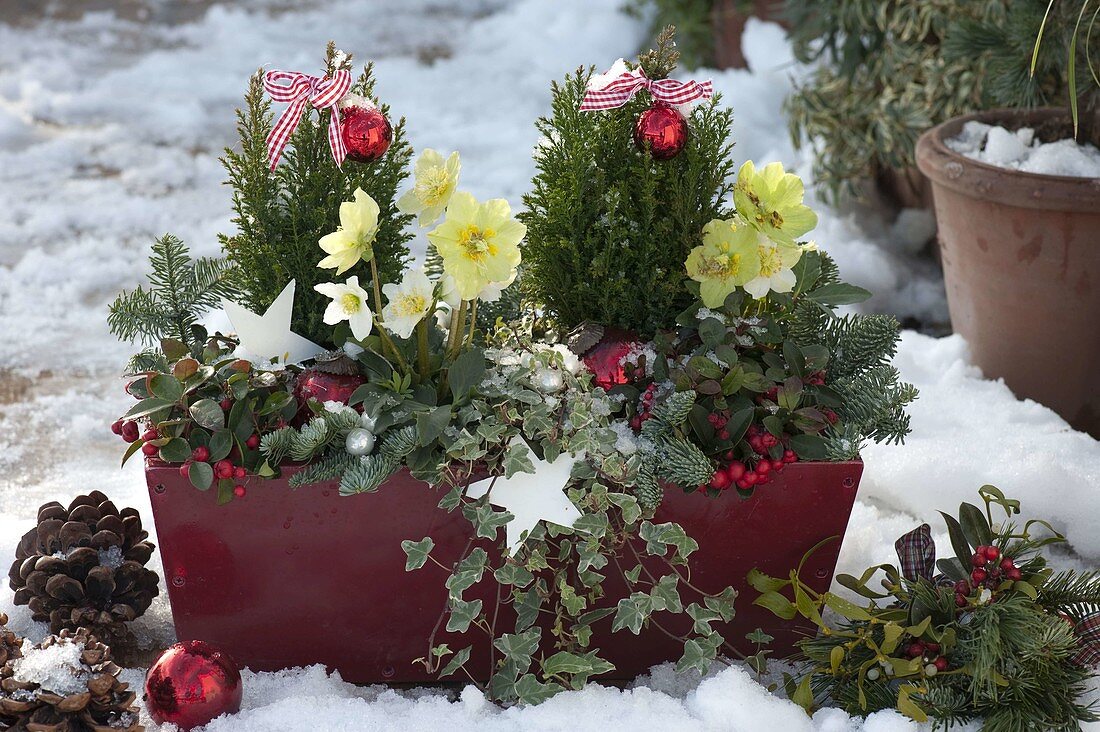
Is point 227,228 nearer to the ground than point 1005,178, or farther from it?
nearer to the ground

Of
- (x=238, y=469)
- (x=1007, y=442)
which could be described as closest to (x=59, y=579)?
(x=238, y=469)

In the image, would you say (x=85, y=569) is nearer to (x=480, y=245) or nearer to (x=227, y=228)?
(x=480, y=245)

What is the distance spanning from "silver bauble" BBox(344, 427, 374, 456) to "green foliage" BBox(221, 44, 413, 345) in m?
0.23

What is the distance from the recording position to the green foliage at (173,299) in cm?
154

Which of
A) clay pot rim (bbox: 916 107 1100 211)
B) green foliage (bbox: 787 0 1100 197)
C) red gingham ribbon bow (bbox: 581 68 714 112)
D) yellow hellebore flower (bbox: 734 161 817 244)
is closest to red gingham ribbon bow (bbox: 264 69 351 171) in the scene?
red gingham ribbon bow (bbox: 581 68 714 112)

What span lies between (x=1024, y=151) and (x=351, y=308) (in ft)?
5.28

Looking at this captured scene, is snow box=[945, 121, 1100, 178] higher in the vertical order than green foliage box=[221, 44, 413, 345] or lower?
lower

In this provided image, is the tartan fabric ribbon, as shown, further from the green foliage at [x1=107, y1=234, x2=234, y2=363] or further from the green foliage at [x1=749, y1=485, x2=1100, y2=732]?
the green foliage at [x1=107, y1=234, x2=234, y2=363]

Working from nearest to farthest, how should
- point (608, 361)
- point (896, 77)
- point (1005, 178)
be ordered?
point (608, 361), point (1005, 178), point (896, 77)

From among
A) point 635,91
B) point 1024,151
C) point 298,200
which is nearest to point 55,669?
point 298,200

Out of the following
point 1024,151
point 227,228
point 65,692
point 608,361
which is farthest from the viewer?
point 227,228

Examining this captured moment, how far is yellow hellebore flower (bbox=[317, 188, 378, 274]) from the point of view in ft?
4.33

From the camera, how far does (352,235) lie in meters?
1.33

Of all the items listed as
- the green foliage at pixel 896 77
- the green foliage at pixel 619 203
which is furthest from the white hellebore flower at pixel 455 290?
the green foliage at pixel 896 77
